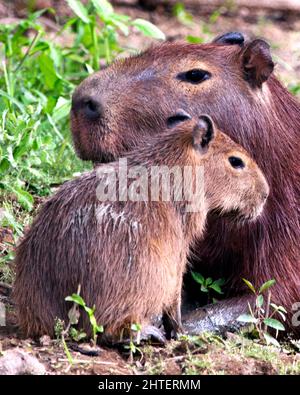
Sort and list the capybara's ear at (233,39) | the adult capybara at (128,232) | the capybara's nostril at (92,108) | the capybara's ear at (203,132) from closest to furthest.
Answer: the adult capybara at (128,232), the capybara's ear at (203,132), the capybara's nostril at (92,108), the capybara's ear at (233,39)

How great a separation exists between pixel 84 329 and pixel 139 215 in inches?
25.0

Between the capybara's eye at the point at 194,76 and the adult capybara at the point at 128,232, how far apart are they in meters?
0.37

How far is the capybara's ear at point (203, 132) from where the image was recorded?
573cm

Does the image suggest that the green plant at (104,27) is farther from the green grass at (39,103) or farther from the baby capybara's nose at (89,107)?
the baby capybara's nose at (89,107)

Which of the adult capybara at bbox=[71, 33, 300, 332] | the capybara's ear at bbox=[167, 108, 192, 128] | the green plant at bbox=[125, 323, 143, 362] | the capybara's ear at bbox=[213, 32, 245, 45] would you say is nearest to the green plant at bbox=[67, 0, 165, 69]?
the capybara's ear at bbox=[213, 32, 245, 45]

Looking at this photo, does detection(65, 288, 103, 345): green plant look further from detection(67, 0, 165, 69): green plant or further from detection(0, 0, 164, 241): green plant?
detection(67, 0, 165, 69): green plant

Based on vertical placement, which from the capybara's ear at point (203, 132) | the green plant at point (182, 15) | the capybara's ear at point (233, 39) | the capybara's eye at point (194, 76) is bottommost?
the capybara's ear at point (203, 132)

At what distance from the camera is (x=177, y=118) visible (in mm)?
6191

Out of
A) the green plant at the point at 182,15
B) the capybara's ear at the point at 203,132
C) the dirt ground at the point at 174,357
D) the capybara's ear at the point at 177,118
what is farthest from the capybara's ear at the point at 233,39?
the green plant at the point at 182,15

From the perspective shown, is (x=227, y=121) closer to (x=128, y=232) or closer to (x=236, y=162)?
(x=236, y=162)

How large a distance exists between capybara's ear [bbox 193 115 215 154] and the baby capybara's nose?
0.64 m
